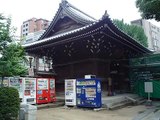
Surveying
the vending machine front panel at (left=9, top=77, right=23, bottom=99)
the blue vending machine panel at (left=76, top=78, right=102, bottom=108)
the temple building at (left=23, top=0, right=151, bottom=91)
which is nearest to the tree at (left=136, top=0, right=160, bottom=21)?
the temple building at (left=23, top=0, right=151, bottom=91)

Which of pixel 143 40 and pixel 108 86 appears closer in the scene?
pixel 108 86

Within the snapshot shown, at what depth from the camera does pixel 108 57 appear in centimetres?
1791

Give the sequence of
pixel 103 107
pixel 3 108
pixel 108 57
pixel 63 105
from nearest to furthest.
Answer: pixel 3 108
pixel 103 107
pixel 63 105
pixel 108 57

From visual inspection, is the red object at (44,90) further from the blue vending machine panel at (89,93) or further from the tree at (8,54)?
the tree at (8,54)

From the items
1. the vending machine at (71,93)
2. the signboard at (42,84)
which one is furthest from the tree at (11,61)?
the vending machine at (71,93)

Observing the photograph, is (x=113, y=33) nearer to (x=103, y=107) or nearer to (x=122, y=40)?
(x=122, y=40)

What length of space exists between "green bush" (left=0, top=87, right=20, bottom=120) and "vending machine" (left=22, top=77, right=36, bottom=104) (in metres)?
4.82

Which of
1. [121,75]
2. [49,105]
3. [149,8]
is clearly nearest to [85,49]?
[49,105]

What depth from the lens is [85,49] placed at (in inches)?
653

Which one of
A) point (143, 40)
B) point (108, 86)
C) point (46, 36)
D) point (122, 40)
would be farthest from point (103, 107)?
point (143, 40)

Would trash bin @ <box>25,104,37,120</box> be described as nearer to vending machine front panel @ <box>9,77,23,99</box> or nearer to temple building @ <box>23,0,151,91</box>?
vending machine front panel @ <box>9,77,23,99</box>

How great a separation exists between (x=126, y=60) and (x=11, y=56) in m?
13.4

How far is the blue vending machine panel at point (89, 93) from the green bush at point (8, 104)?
5.42 m

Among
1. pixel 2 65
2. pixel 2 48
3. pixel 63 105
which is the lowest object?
pixel 63 105
